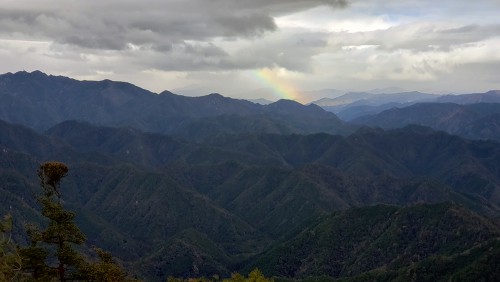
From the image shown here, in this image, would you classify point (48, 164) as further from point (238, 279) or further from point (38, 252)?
point (238, 279)

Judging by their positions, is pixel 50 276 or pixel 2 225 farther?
pixel 50 276

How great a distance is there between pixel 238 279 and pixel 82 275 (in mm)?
17453

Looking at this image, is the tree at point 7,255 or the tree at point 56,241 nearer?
the tree at point 7,255

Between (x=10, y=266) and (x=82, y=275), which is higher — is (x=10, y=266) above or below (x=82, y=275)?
above

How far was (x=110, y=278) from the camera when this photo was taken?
163 ft

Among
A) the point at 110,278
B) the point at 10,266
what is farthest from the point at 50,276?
the point at 10,266

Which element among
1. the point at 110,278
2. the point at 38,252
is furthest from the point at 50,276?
the point at 110,278

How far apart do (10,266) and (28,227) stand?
33.1 ft

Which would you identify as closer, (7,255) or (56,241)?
(7,255)

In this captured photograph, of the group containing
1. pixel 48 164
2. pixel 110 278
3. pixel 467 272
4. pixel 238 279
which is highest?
pixel 48 164

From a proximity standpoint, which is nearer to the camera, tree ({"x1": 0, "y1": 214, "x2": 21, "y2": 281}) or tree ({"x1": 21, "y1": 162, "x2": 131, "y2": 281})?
tree ({"x1": 0, "y1": 214, "x2": 21, "y2": 281})

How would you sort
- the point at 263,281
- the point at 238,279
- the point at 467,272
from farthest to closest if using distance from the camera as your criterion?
the point at 467,272
the point at 238,279
the point at 263,281

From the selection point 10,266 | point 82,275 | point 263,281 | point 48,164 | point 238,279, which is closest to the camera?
point 10,266

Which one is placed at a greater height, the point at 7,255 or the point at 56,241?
the point at 7,255
